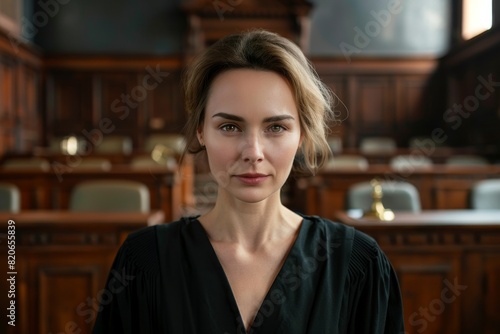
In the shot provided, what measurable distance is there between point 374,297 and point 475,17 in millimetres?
9186

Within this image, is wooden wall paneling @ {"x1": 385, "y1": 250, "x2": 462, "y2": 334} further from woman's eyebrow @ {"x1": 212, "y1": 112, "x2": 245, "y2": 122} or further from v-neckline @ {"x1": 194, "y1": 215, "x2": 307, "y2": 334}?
woman's eyebrow @ {"x1": 212, "y1": 112, "x2": 245, "y2": 122}

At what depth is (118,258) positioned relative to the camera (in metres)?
1.19

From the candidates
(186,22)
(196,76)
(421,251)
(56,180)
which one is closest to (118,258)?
(196,76)

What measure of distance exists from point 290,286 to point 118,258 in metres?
0.39

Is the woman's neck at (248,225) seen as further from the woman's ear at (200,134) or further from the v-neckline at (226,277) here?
the woman's ear at (200,134)

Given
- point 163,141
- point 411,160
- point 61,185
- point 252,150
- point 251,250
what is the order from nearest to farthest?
point 252,150
point 251,250
point 61,185
point 411,160
point 163,141

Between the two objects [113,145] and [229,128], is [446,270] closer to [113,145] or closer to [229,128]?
[229,128]

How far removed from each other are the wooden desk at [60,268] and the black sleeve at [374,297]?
1.70 metres

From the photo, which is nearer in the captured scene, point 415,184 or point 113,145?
point 415,184

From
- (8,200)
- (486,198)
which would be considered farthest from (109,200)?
(486,198)

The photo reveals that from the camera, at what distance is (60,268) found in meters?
2.61

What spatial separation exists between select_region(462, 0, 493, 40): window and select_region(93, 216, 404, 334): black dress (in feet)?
26.6

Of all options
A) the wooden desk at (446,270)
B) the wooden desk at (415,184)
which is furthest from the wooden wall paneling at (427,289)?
the wooden desk at (415,184)

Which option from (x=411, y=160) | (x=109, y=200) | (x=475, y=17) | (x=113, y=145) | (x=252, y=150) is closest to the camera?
(x=252, y=150)
